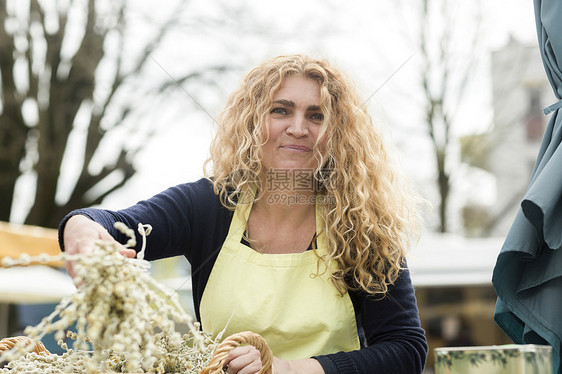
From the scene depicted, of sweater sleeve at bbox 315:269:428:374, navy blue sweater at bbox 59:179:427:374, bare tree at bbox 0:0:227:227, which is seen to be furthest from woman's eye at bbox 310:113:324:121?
bare tree at bbox 0:0:227:227

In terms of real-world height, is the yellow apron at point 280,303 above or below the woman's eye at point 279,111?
below

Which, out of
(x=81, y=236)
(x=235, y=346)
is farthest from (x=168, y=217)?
(x=235, y=346)

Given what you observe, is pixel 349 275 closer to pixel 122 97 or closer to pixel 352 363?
pixel 352 363

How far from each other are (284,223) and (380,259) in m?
0.32

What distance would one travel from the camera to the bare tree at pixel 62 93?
8.75m

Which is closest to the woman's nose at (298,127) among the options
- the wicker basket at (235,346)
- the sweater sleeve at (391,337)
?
the sweater sleeve at (391,337)

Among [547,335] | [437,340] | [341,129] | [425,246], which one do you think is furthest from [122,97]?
[547,335]

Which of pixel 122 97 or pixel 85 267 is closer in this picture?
pixel 85 267

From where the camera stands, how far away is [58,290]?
7.00m

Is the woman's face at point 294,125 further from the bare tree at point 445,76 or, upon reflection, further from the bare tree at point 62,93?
the bare tree at point 445,76

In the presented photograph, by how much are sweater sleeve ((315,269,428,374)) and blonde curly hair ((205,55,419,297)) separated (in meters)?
0.05

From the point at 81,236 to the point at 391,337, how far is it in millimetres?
918

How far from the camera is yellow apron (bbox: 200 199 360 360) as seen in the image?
184 centimetres

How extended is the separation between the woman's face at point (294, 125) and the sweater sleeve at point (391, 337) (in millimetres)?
479
